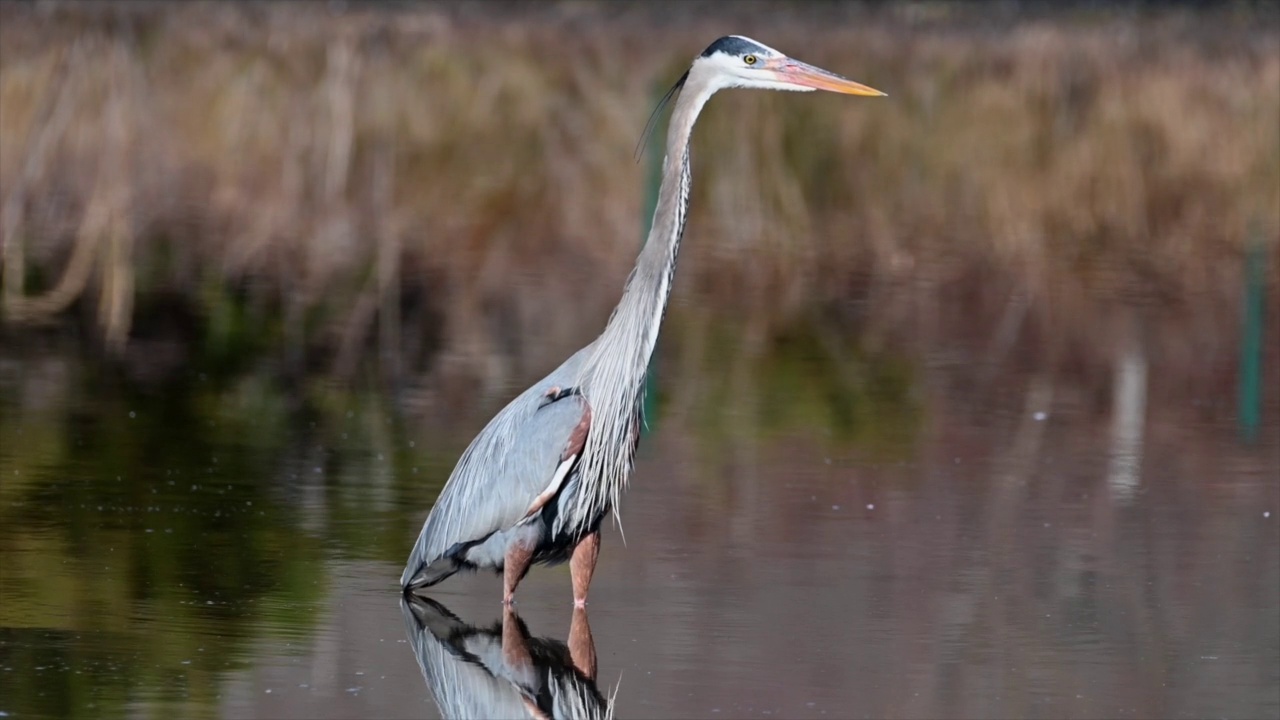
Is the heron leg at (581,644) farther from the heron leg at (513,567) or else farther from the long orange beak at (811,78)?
the long orange beak at (811,78)

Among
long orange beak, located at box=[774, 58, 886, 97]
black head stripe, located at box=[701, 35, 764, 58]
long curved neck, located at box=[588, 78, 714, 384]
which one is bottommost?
long curved neck, located at box=[588, 78, 714, 384]

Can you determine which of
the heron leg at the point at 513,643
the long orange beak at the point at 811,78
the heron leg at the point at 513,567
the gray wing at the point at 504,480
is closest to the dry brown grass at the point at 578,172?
the long orange beak at the point at 811,78

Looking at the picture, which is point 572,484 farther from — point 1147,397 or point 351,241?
point 351,241

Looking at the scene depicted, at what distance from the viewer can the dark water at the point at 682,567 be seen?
557 centimetres

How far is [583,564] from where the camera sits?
248 inches

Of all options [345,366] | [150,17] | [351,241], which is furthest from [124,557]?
[150,17]

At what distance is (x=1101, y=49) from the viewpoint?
1161 inches

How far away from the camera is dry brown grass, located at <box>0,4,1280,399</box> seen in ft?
41.5

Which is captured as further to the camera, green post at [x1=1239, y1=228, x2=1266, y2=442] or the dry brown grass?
the dry brown grass

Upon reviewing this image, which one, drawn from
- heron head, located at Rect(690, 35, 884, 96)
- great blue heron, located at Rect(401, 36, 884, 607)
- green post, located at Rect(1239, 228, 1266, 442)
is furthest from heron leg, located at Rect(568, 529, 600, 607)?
green post, located at Rect(1239, 228, 1266, 442)

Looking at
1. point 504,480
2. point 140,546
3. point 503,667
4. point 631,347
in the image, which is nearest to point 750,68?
point 631,347

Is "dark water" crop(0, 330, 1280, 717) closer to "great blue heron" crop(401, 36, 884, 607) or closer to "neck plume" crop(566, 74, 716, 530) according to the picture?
"great blue heron" crop(401, 36, 884, 607)

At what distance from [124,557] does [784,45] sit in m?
21.3

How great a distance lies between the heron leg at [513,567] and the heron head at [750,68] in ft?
4.68
